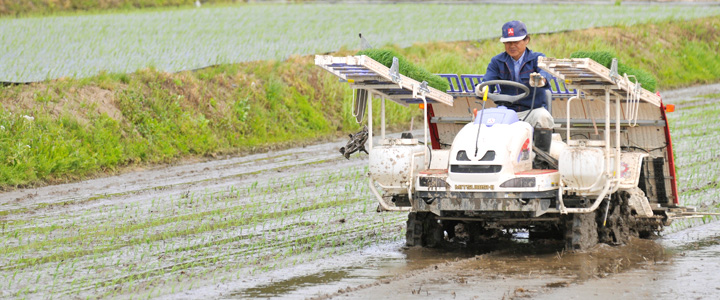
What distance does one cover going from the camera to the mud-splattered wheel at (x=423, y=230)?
10.1m

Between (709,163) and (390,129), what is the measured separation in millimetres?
6782

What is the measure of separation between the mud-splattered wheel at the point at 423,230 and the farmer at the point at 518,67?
1.31m

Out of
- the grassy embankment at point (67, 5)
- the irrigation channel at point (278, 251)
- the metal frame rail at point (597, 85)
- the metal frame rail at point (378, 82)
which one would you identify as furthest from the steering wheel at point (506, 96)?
the grassy embankment at point (67, 5)

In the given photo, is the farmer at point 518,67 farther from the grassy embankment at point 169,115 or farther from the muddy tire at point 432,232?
the grassy embankment at point 169,115

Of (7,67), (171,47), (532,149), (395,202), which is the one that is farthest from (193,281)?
(171,47)

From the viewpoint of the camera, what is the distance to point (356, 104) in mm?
10320

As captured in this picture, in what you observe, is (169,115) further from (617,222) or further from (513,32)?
(617,222)

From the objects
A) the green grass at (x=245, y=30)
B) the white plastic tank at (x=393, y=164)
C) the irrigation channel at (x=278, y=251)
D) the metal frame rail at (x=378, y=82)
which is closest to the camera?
the irrigation channel at (x=278, y=251)

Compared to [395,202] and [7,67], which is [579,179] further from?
[7,67]

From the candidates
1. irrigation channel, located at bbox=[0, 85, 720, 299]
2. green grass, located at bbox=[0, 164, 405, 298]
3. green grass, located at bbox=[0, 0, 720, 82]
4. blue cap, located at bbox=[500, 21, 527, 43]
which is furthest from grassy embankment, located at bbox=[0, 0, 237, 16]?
blue cap, located at bbox=[500, 21, 527, 43]

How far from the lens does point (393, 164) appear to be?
9391mm

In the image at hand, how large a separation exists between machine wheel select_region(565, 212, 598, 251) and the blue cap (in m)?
1.77

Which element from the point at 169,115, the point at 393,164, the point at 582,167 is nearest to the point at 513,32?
the point at 582,167

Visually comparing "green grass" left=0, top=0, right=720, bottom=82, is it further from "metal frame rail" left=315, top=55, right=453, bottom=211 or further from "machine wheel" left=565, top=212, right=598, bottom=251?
"machine wheel" left=565, top=212, right=598, bottom=251
